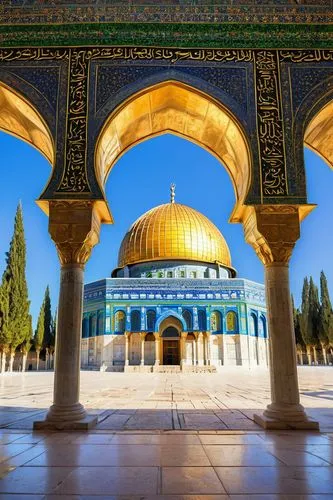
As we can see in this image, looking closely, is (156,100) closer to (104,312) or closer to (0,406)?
(0,406)

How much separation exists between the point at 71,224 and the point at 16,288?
1794 centimetres

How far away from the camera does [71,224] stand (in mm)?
5676

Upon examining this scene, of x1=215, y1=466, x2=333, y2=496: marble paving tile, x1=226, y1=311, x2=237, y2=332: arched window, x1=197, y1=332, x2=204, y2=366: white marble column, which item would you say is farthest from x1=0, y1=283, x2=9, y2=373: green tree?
x1=215, y1=466, x2=333, y2=496: marble paving tile

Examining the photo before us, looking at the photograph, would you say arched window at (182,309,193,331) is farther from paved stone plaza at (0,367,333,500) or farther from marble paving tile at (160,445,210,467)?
marble paving tile at (160,445,210,467)

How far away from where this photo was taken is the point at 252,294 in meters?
29.1

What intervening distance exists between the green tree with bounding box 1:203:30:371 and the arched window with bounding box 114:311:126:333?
6094 mm

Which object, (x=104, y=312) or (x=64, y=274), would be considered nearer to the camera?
(x=64, y=274)

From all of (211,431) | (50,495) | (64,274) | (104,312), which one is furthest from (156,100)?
(104,312)

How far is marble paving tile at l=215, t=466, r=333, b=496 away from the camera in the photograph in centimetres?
275

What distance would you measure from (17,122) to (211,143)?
3.13 meters

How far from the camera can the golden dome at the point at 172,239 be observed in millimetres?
30141

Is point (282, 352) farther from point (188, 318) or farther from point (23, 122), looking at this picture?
point (188, 318)

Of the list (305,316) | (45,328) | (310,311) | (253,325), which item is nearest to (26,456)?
(253,325)

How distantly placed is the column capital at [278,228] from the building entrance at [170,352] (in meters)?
22.5
